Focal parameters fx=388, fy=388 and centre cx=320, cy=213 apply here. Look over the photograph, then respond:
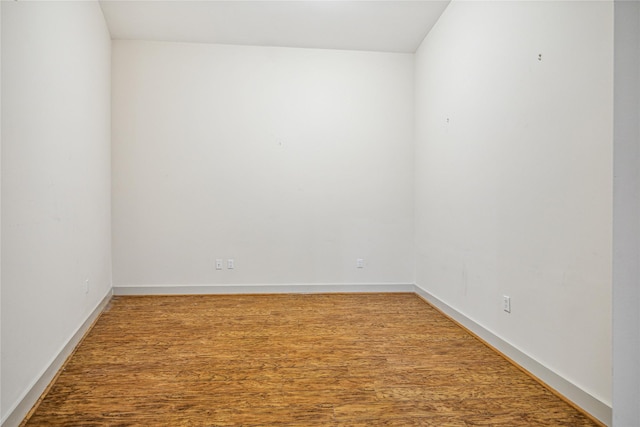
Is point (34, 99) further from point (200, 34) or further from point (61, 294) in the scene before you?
point (200, 34)

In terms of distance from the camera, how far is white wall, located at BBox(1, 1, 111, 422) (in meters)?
1.89

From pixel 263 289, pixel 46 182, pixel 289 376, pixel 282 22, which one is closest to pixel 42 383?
pixel 46 182

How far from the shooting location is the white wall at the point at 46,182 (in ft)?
6.22

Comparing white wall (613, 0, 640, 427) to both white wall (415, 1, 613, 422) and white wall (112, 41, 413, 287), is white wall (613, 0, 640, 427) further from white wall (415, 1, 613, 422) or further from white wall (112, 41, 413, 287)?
white wall (112, 41, 413, 287)

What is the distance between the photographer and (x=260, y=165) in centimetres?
467

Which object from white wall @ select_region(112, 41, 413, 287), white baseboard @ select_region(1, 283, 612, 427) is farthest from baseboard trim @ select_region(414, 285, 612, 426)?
white wall @ select_region(112, 41, 413, 287)

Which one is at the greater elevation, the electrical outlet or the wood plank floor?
the electrical outlet

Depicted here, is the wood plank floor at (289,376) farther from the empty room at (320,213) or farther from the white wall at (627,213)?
the white wall at (627,213)

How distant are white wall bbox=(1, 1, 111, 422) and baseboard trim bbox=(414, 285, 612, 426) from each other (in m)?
2.79

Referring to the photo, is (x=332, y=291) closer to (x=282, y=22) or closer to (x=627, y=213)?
(x=282, y=22)

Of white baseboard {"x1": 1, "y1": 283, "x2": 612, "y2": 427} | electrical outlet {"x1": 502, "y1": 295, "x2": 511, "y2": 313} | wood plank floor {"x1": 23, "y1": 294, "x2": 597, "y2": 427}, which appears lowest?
wood plank floor {"x1": 23, "y1": 294, "x2": 597, "y2": 427}

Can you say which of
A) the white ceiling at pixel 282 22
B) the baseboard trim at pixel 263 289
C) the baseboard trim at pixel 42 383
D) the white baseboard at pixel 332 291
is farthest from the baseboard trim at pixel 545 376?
the white ceiling at pixel 282 22

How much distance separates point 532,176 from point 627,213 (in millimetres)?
1281

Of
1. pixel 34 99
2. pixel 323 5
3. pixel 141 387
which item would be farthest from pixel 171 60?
pixel 141 387
